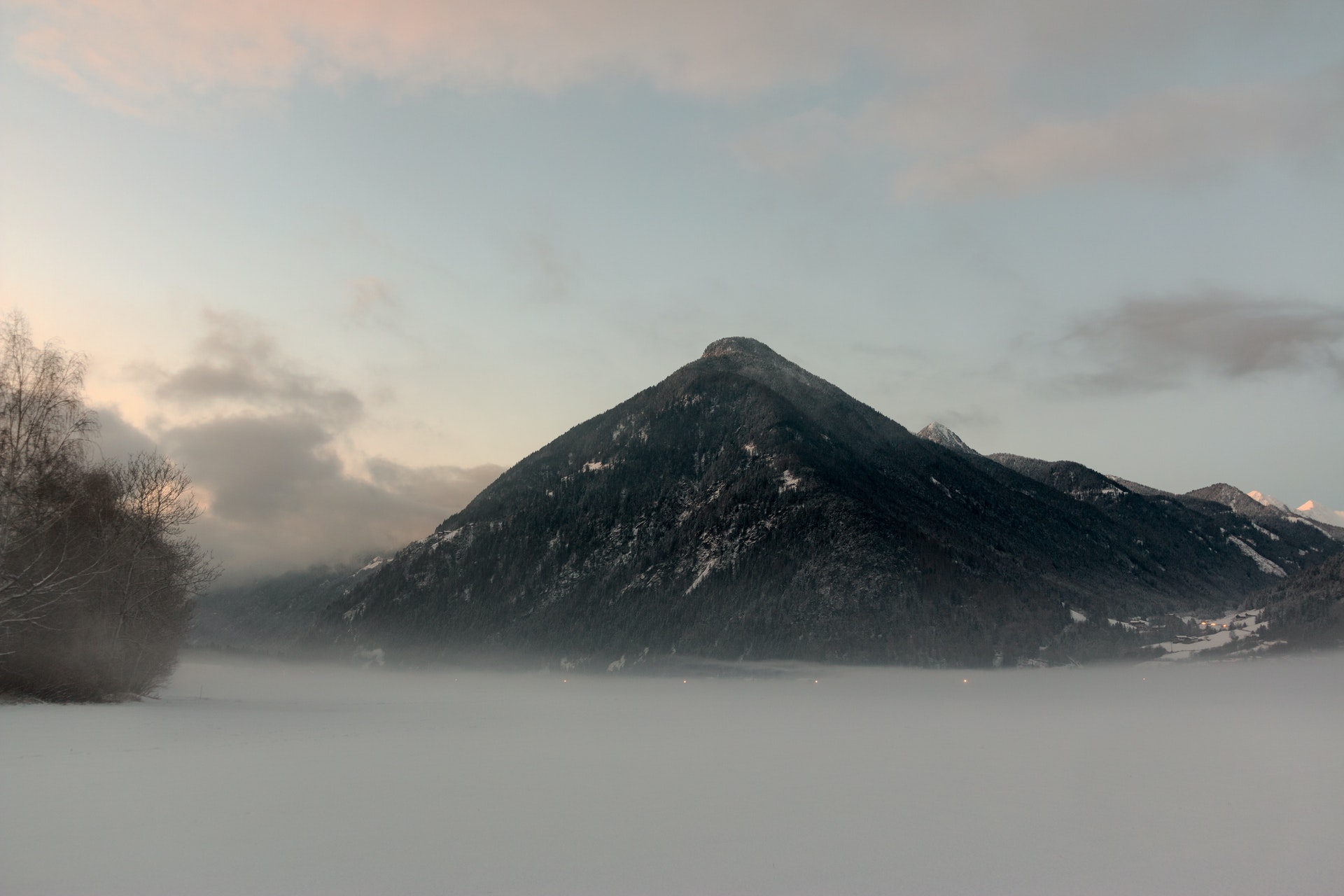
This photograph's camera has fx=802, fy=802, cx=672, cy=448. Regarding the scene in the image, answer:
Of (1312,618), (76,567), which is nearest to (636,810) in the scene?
(76,567)

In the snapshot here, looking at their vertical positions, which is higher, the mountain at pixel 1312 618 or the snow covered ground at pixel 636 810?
Answer: the mountain at pixel 1312 618

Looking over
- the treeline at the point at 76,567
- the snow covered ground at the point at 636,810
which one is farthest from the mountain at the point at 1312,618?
the treeline at the point at 76,567

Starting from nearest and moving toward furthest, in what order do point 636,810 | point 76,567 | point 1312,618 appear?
point 636,810 → point 76,567 → point 1312,618

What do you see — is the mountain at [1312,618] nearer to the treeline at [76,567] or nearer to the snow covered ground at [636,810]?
the snow covered ground at [636,810]

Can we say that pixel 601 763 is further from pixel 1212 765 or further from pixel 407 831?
pixel 1212 765

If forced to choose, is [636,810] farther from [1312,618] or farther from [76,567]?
[1312,618]

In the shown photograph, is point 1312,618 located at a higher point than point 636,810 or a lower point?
higher

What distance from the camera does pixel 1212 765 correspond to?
31828 mm

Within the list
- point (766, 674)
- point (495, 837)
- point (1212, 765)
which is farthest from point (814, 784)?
point (766, 674)

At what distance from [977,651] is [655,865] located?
615ft

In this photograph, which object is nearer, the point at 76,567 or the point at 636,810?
the point at 636,810

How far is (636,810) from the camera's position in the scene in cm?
2078

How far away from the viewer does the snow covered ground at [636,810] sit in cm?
1540

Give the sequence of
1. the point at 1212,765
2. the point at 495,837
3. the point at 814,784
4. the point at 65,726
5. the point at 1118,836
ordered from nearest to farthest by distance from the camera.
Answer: the point at 495,837 → the point at 1118,836 → the point at 814,784 → the point at 65,726 → the point at 1212,765
